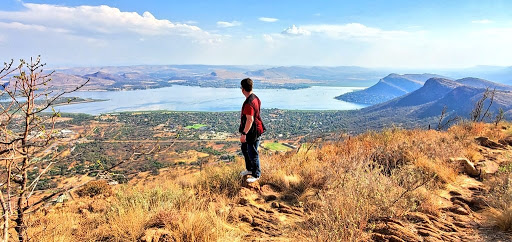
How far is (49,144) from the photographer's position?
7.02 ft

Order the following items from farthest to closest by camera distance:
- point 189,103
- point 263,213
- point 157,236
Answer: point 189,103 → point 263,213 → point 157,236

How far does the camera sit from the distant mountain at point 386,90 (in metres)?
128

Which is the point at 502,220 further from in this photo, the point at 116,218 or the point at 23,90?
the point at 23,90

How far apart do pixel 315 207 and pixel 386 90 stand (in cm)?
16896

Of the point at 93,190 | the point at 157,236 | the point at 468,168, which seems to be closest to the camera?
the point at 157,236

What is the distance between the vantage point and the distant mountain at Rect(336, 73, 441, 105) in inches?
5059

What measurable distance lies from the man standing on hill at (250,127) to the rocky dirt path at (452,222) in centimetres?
211

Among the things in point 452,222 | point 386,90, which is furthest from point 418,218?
point 386,90

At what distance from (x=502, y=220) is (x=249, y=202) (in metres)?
2.75

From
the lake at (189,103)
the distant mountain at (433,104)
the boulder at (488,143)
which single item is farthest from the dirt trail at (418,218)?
the lake at (189,103)

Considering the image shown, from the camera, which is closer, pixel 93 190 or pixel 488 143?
pixel 93 190

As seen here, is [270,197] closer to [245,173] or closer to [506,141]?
[245,173]

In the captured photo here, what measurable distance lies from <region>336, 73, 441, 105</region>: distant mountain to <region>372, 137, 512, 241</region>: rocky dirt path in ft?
413

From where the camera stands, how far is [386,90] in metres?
154
